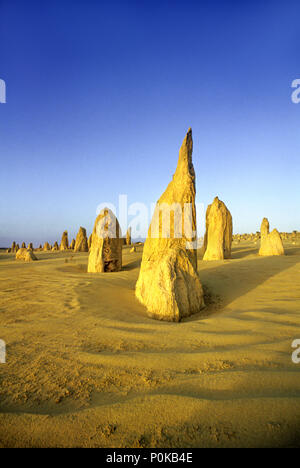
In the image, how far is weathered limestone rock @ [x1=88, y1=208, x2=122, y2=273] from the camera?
8914 millimetres

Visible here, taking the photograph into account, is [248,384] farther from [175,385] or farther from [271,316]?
[271,316]

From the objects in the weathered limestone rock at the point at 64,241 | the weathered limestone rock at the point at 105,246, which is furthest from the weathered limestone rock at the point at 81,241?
the weathered limestone rock at the point at 105,246

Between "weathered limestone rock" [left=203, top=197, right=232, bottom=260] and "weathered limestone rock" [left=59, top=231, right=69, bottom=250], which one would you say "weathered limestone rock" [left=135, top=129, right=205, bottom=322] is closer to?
"weathered limestone rock" [left=203, top=197, right=232, bottom=260]

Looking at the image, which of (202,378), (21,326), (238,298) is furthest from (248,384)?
(238,298)

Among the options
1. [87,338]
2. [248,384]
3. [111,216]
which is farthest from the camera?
[111,216]

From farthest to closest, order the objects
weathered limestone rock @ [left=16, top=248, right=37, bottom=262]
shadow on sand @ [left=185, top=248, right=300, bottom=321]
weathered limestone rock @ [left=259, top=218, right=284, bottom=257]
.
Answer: weathered limestone rock @ [left=16, top=248, right=37, bottom=262] → weathered limestone rock @ [left=259, top=218, right=284, bottom=257] → shadow on sand @ [left=185, top=248, right=300, bottom=321]

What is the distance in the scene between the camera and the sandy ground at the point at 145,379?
116 centimetres

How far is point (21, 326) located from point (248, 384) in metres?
2.74

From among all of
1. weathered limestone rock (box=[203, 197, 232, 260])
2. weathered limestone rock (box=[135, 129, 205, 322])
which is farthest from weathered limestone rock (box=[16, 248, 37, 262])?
weathered limestone rock (box=[135, 129, 205, 322])

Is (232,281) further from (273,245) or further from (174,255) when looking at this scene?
(273,245)

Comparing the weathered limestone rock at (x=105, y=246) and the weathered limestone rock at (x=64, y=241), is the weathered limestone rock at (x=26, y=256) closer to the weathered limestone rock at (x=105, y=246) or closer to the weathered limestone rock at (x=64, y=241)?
the weathered limestone rock at (x=105, y=246)

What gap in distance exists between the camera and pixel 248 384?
155cm

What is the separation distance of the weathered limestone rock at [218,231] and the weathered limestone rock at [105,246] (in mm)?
5462

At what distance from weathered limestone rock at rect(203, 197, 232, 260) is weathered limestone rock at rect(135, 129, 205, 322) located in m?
7.50
